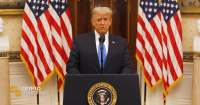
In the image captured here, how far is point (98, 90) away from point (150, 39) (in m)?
2.86

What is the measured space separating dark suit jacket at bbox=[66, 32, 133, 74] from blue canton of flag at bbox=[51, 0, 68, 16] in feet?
6.17

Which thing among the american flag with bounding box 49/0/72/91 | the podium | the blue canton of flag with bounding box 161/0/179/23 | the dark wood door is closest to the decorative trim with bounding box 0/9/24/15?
the american flag with bounding box 49/0/72/91

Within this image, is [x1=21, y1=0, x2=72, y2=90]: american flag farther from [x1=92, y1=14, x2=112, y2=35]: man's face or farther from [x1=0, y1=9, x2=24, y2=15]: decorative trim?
[x1=92, y1=14, x2=112, y2=35]: man's face

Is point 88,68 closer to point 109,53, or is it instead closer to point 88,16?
point 109,53

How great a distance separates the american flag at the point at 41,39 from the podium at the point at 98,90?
2648 millimetres

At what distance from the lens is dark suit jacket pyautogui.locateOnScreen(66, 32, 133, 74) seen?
6.87 feet

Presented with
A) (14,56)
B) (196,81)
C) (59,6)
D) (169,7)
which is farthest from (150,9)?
(14,56)

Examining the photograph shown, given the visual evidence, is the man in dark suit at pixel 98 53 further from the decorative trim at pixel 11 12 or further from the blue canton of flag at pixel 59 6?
the decorative trim at pixel 11 12

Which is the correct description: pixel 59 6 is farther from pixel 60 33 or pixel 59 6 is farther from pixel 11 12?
pixel 11 12

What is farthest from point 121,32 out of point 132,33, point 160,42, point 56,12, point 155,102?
point 155,102

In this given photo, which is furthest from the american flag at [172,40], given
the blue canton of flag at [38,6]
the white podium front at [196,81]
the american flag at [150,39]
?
the blue canton of flag at [38,6]

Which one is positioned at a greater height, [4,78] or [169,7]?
[169,7]

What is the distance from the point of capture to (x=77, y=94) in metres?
1.31

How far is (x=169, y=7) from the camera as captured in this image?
12.7 feet
